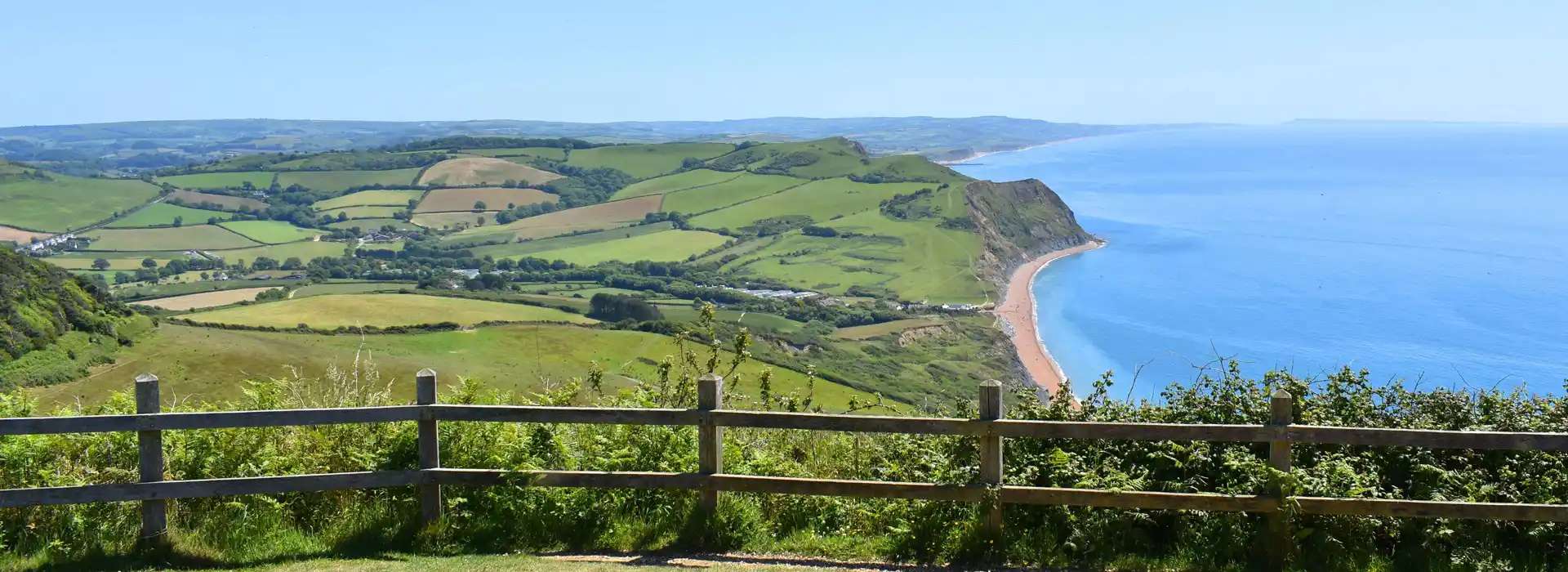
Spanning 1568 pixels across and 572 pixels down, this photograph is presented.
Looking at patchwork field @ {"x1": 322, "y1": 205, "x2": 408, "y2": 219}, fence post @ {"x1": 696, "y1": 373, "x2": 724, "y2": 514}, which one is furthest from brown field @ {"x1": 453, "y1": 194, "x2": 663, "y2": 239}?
fence post @ {"x1": 696, "y1": 373, "x2": 724, "y2": 514}

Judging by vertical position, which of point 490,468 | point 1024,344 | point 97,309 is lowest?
point 1024,344

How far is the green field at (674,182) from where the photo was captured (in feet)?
575

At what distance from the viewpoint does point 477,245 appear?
469 feet

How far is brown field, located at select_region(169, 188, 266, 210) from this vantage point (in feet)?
534

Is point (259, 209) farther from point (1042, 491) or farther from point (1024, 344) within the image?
point (1042, 491)

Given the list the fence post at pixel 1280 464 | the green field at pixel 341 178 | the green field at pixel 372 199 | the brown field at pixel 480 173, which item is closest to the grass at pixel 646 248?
the green field at pixel 372 199

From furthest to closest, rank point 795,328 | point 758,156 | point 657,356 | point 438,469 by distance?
point 758,156, point 795,328, point 657,356, point 438,469

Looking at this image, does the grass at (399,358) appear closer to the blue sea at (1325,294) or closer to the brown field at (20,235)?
the blue sea at (1325,294)

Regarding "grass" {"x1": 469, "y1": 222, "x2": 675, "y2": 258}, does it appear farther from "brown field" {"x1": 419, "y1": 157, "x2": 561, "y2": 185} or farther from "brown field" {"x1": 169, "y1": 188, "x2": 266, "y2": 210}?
"brown field" {"x1": 169, "y1": 188, "x2": 266, "y2": 210}

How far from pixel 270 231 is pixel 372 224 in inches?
588

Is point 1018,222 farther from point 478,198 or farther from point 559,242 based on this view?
point 478,198

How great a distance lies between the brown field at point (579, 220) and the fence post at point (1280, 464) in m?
146

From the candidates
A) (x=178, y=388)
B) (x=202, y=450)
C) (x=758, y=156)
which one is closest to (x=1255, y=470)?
(x=202, y=450)

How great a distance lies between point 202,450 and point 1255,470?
7.22 metres
